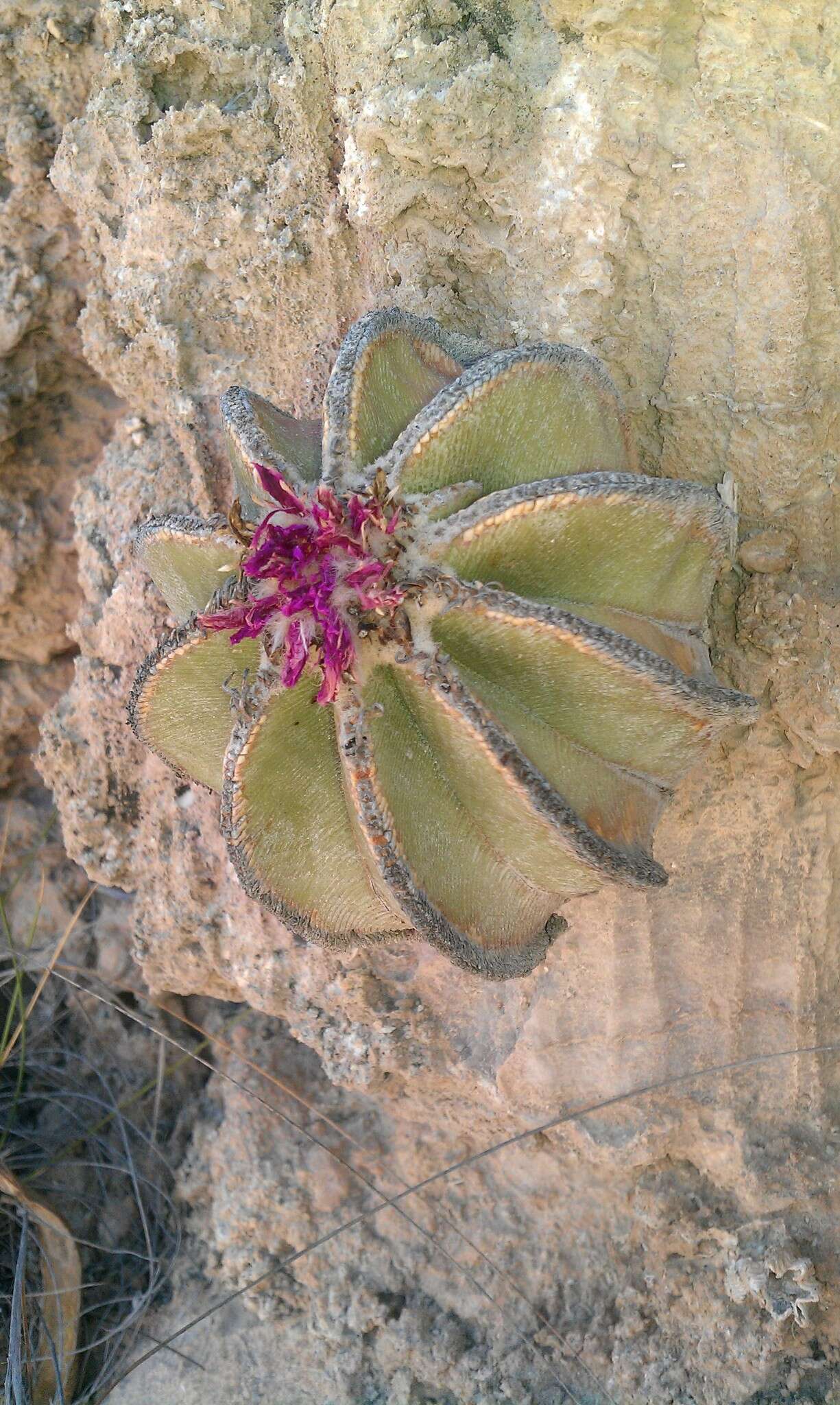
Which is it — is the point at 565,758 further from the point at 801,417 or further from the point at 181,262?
the point at 181,262

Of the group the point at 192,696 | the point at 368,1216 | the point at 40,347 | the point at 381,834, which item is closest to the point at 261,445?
the point at 192,696

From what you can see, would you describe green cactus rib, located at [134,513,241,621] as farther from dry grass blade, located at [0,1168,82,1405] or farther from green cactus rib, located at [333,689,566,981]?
dry grass blade, located at [0,1168,82,1405]

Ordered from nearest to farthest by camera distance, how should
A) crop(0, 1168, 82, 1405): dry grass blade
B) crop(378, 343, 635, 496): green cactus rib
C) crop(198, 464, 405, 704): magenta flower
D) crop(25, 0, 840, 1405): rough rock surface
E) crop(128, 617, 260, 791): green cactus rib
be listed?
crop(198, 464, 405, 704): magenta flower < crop(378, 343, 635, 496): green cactus rib < crop(128, 617, 260, 791): green cactus rib < crop(25, 0, 840, 1405): rough rock surface < crop(0, 1168, 82, 1405): dry grass blade

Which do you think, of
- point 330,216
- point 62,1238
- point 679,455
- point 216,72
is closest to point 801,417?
point 679,455

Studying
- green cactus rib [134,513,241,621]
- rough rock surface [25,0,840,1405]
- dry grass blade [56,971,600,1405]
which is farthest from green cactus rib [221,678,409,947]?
dry grass blade [56,971,600,1405]

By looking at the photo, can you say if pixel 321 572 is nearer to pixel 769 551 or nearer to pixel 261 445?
pixel 261 445

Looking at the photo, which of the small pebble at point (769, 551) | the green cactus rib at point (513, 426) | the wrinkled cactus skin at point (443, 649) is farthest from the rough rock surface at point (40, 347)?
the small pebble at point (769, 551)

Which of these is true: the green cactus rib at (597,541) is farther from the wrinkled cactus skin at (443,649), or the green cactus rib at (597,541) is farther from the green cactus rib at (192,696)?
the green cactus rib at (192,696)
